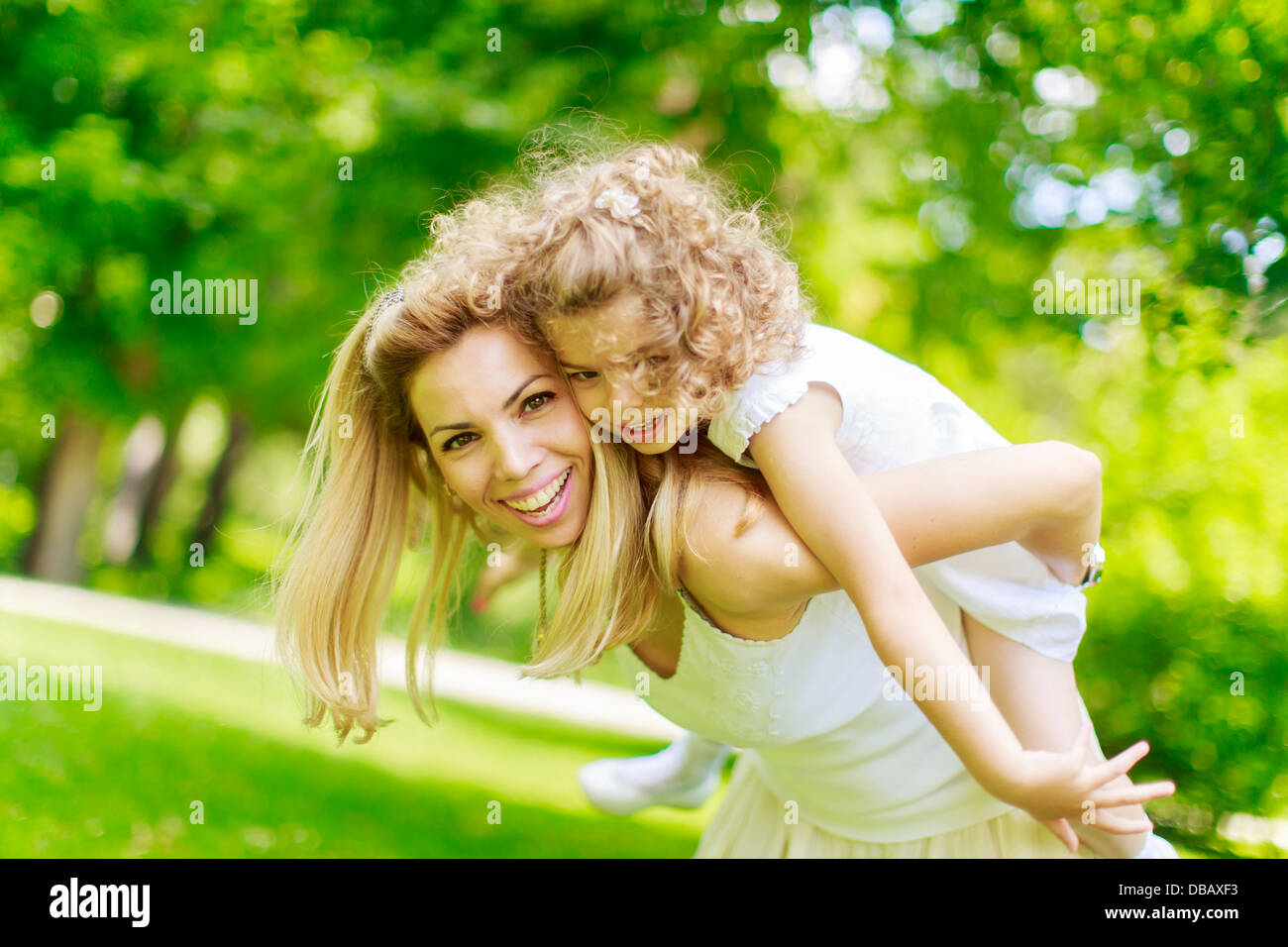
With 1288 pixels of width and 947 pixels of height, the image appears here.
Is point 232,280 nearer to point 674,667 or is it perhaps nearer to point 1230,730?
point 674,667

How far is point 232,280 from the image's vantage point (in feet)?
17.3

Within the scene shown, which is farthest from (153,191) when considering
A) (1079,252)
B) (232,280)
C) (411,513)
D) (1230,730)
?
(1230,730)

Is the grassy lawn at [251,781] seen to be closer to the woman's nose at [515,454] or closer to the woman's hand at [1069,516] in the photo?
the woman's nose at [515,454]

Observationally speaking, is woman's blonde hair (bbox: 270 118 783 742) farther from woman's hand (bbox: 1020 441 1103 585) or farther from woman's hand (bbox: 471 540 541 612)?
woman's hand (bbox: 1020 441 1103 585)

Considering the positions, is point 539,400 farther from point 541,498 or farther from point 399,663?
point 399,663

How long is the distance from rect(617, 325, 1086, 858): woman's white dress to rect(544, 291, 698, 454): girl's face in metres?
0.13

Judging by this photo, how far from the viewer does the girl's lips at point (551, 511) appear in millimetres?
2383

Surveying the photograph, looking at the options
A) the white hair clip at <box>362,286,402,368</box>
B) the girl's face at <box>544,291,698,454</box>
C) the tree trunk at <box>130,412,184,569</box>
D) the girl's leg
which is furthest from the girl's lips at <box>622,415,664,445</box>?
the tree trunk at <box>130,412,184,569</box>

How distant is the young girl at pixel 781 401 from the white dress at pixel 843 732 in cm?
22

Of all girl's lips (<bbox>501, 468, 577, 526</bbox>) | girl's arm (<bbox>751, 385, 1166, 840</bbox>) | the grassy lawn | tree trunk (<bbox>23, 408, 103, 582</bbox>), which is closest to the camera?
girl's arm (<bbox>751, 385, 1166, 840</bbox>)

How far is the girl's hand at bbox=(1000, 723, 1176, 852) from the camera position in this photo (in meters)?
2.07

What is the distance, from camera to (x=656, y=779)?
3434 millimetres

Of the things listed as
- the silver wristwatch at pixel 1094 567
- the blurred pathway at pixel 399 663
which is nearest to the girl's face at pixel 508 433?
the silver wristwatch at pixel 1094 567
